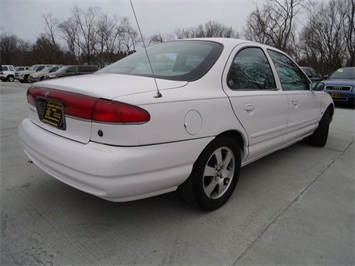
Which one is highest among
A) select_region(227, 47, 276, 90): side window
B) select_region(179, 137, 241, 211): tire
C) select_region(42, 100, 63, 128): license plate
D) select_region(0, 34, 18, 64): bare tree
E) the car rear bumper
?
select_region(0, 34, 18, 64): bare tree

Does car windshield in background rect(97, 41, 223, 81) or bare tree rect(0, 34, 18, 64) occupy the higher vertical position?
bare tree rect(0, 34, 18, 64)

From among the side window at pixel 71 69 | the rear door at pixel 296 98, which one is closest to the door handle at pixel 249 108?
the rear door at pixel 296 98

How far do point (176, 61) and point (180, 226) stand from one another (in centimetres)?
145

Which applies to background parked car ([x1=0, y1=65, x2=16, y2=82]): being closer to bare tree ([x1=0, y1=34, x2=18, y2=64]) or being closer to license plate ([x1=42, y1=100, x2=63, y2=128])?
license plate ([x1=42, y1=100, x2=63, y2=128])

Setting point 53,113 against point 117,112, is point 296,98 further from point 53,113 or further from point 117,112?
point 53,113

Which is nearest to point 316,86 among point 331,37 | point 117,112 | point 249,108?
point 249,108

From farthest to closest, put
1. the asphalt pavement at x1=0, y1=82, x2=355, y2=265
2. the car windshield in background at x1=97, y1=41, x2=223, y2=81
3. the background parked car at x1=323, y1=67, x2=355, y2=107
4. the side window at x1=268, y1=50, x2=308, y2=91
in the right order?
the background parked car at x1=323, y1=67, x2=355, y2=107 < the side window at x1=268, y1=50, x2=308, y2=91 < the car windshield in background at x1=97, y1=41, x2=223, y2=81 < the asphalt pavement at x1=0, y1=82, x2=355, y2=265

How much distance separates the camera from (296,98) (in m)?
3.35

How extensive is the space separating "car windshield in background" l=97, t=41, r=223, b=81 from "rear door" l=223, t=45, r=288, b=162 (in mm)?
217

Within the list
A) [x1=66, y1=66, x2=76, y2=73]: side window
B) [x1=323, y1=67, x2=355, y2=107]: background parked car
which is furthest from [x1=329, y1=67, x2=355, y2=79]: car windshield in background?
[x1=66, y1=66, x2=76, y2=73]: side window

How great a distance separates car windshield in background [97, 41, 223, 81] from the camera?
2.30m

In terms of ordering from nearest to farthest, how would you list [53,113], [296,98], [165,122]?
[165,122] → [53,113] → [296,98]

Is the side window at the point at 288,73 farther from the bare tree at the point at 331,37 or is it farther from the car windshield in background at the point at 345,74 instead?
the bare tree at the point at 331,37

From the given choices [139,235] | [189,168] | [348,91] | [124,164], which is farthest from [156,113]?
[348,91]
